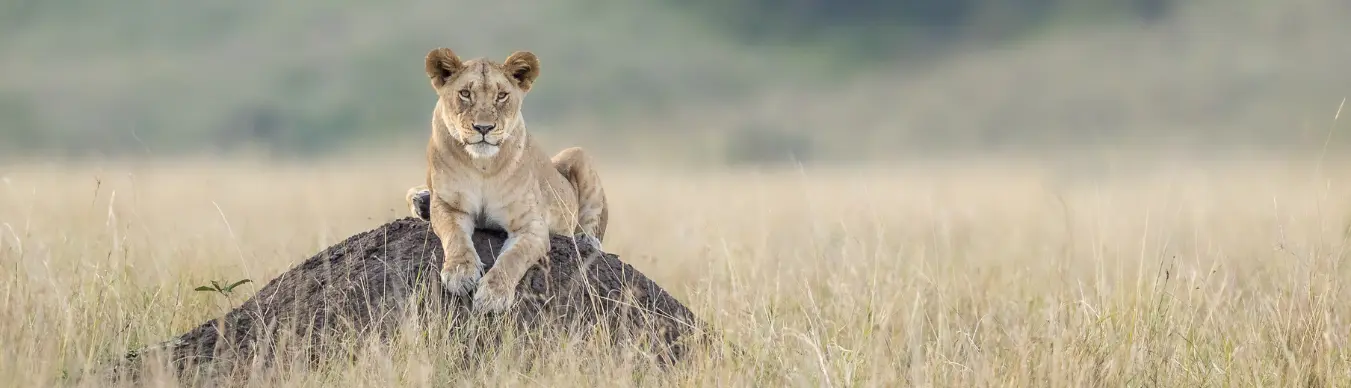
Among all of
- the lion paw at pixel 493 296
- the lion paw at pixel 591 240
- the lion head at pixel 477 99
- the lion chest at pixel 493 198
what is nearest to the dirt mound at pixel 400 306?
the lion paw at pixel 493 296

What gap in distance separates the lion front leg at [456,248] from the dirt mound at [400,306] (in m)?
0.09

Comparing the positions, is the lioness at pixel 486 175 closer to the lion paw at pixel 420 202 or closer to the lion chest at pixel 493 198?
the lion chest at pixel 493 198

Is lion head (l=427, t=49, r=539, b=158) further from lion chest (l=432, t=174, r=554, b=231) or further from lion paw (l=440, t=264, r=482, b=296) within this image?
lion paw (l=440, t=264, r=482, b=296)

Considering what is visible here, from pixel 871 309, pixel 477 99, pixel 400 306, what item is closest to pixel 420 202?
pixel 477 99

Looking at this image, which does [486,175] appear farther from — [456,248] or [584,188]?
[584,188]

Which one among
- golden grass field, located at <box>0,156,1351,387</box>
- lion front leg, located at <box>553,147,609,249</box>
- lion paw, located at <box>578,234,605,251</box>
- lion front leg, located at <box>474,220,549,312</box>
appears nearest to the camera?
golden grass field, located at <box>0,156,1351,387</box>

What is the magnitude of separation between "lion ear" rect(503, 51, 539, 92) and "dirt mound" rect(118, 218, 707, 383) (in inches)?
36.4

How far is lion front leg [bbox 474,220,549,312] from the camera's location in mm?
6293

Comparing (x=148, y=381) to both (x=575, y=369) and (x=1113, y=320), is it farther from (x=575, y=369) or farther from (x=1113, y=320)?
(x=1113, y=320)

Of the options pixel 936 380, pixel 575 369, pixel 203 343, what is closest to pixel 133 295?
pixel 203 343

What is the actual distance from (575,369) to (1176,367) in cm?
298

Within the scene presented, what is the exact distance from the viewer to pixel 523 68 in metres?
7.11

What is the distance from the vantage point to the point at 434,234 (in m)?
7.05

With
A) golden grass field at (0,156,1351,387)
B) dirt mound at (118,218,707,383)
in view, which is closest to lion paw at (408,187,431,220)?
dirt mound at (118,218,707,383)
